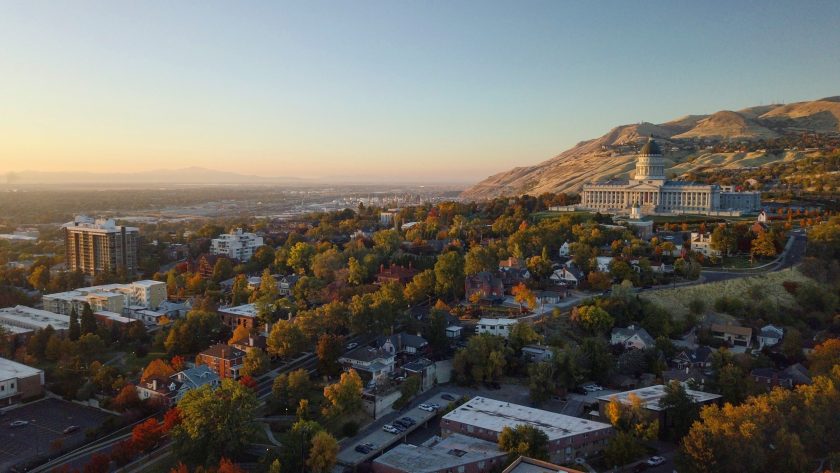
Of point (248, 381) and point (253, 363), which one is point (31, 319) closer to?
point (253, 363)

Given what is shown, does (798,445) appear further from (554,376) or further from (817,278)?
(817,278)

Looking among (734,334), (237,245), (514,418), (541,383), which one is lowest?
(514,418)

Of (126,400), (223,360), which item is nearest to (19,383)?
(126,400)

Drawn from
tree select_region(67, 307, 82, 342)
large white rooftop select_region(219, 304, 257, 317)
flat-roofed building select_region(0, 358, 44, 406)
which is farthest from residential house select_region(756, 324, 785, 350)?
tree select_region(67, 307, 82, 342)

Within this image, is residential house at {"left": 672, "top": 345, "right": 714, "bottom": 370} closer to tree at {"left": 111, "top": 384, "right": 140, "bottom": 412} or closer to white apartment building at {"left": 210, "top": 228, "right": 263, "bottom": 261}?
→ tree at {"left": 111, "top": 384, "right": 140, "bottom": 412}

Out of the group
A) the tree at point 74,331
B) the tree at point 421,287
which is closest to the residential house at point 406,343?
the tree at point 421,287

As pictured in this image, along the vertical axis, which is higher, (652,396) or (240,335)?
(240,335)
